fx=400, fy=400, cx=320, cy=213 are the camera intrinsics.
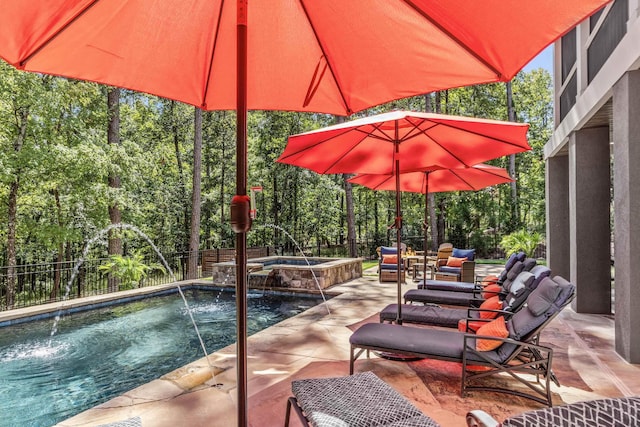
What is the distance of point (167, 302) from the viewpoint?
938cm

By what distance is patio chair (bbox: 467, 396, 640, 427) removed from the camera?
4.70ft

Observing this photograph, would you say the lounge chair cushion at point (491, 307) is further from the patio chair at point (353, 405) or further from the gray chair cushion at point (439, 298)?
the patio chair at point (353, 405)

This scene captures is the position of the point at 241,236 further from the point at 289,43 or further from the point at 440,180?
the point at 440,180

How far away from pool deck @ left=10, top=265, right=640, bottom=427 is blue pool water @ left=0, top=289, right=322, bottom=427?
104 cm

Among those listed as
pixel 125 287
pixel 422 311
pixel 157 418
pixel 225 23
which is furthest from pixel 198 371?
pixel 125 287

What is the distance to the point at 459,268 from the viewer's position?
9914 mm

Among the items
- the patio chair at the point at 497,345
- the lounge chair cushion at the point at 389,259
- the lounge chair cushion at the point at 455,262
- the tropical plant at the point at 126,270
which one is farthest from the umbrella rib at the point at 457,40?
the tropical plant at the point at 126,270

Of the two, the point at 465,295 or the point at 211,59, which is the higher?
the point at 211,59

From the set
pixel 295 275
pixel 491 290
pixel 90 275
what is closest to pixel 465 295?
pixel 491 290

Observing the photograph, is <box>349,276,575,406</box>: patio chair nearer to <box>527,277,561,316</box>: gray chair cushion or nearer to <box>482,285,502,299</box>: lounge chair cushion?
<box>527,277,561,316</box>: gray chair cushion

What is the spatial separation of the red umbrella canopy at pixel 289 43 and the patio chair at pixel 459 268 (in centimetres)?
794

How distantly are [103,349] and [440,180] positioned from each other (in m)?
7.05

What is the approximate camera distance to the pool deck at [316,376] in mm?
3189

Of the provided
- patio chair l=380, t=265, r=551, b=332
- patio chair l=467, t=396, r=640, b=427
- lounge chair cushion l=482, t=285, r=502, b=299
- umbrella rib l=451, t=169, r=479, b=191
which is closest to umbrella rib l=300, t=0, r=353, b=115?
patio chair l=467, t=396, r=640, b=427
